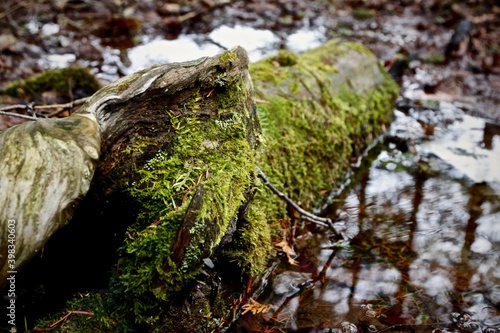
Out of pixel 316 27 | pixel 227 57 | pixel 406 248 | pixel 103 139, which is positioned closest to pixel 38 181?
pixel 103 139

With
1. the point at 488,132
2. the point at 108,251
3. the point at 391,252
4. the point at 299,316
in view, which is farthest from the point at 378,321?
the point at 488,132

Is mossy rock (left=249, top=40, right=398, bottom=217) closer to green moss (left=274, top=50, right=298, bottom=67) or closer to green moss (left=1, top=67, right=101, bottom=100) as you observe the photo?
green moss (left=274, top=50, right=298, bottom=67)

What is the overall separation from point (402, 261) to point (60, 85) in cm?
339

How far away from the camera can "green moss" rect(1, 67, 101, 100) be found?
13.7 feet

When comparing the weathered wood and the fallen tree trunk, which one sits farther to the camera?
the fallen tree trunk

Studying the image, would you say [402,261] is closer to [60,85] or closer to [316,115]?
[316,115]

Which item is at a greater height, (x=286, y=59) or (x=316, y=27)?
(x=286, y=59)

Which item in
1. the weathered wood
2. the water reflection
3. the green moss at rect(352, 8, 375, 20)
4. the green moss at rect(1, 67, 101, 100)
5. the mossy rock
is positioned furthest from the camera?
the green moss at rect(352, 8, 375, 20)

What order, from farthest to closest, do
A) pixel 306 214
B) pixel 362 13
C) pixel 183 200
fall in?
pixel 362 13 → pixel 306 214 → pixel 183 200

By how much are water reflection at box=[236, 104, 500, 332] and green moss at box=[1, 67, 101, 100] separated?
2503mm

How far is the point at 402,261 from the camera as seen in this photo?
3.14 metres

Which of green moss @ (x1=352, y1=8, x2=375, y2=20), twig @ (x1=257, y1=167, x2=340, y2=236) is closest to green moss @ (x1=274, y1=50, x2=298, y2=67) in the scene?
twig @ (x1=257, y1=167, x2=340, y2=236)

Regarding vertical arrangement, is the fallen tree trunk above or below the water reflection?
above

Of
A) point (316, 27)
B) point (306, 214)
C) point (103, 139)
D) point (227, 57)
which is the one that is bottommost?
point (306, 214)
